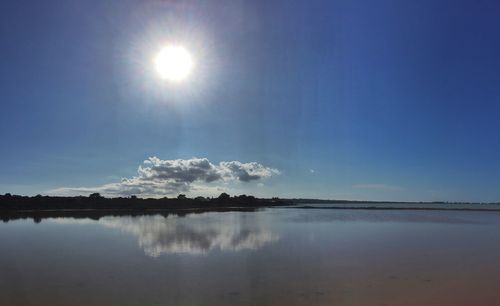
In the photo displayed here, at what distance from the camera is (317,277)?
12547 mm

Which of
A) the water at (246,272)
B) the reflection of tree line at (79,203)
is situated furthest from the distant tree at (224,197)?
the water at (246,272)

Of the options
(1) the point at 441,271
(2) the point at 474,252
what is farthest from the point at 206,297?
(2) the point at 474,252

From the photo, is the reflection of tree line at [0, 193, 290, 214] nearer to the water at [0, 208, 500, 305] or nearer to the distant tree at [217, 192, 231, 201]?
the distant tree at [217, 192, 231, 201]

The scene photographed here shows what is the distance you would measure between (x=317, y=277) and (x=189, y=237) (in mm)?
12065

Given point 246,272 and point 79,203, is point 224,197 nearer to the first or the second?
point 79,203

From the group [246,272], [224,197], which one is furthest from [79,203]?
[246,272]

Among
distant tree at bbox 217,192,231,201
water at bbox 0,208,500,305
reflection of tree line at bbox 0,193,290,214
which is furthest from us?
distant tree at bbox 217,192,231,201

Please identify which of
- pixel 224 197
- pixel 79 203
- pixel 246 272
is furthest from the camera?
pixel 224 197

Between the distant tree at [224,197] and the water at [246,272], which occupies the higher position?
the distant tree at [224,197]

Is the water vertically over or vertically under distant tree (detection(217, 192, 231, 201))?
under

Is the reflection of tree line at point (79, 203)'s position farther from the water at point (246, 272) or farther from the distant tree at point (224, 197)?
the water at point (246, 272)

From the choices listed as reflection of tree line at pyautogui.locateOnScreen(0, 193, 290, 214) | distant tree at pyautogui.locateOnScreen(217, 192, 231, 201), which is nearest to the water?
reflection of tree line at pyautogui.locateOnScreen(0, 193, 290, 214)

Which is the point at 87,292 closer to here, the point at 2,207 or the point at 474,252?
the point at 474,252

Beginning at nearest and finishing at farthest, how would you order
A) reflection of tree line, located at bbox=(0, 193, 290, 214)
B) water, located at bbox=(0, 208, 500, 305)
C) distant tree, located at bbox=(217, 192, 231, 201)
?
water, located at bbox=(0, 208, 500, 305) → reflection of tree line, located at bbox=(0, 193, 290, 214) → distant tree, located at bbox=(217, 192, 231, 201)
